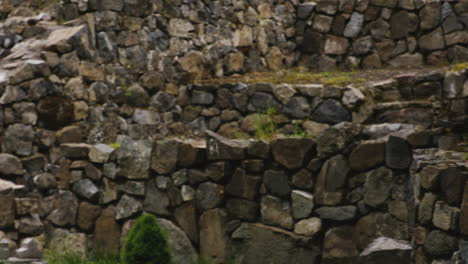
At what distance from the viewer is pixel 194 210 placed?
22.5 ft

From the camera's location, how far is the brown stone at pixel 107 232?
7.38m

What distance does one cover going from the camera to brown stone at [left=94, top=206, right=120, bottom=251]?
7383 millimetres

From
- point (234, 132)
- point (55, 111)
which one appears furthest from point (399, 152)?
point (55, 111)

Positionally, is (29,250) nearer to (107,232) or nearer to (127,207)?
(107,232)

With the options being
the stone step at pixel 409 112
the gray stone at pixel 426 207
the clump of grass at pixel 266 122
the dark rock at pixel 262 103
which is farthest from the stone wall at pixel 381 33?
the gray stone at pixel 426 207

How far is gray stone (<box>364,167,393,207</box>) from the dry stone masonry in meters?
0.01

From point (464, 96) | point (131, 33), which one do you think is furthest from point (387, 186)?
point (131, 33)

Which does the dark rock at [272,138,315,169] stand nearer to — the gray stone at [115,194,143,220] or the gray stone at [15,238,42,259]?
the gray stone at [115,194,143,220]

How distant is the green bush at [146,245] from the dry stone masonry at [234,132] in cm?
91

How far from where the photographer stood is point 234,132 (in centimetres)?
941

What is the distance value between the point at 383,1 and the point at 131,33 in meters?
4.53

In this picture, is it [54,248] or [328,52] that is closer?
[54,248]

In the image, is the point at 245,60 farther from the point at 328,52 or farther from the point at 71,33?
the point at 71,33

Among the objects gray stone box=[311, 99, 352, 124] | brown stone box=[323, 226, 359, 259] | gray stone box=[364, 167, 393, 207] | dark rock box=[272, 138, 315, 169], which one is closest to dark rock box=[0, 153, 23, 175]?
dark rock box=[272, 138, 315, 169]
